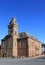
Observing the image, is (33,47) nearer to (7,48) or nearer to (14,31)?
(14,31)

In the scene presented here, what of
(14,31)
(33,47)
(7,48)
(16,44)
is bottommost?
(7,48)

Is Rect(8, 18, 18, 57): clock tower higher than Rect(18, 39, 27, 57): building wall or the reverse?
higher

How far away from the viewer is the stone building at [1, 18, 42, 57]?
2598 inches

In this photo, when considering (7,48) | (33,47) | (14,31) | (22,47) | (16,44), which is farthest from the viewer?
(33,47)

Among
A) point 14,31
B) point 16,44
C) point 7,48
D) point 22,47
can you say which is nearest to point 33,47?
point 22,47

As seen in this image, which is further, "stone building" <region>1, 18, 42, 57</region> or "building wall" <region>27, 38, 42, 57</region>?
"building wall" <region>27, 38, 42, 57</region>

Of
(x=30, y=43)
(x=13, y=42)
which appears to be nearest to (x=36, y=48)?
(x=30, y=43)

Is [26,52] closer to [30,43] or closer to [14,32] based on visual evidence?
[30,43]

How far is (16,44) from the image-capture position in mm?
68000

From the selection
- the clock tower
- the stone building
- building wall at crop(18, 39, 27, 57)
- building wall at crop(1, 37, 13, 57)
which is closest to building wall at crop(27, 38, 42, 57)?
the stone building

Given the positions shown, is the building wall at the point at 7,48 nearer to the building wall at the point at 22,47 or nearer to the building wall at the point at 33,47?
the building wall at the point at 22,47

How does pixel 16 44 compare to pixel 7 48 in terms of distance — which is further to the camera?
pixel 7 48

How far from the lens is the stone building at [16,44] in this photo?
66.0 metres

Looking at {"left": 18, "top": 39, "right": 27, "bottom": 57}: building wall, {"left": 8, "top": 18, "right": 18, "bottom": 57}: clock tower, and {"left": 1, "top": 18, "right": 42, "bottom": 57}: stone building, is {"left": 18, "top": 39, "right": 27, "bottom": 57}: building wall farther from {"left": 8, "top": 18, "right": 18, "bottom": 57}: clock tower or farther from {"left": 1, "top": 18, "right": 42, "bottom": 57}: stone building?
{"left": 8, "top": 18, "right": 18, "bottom": 57}: clock tower
